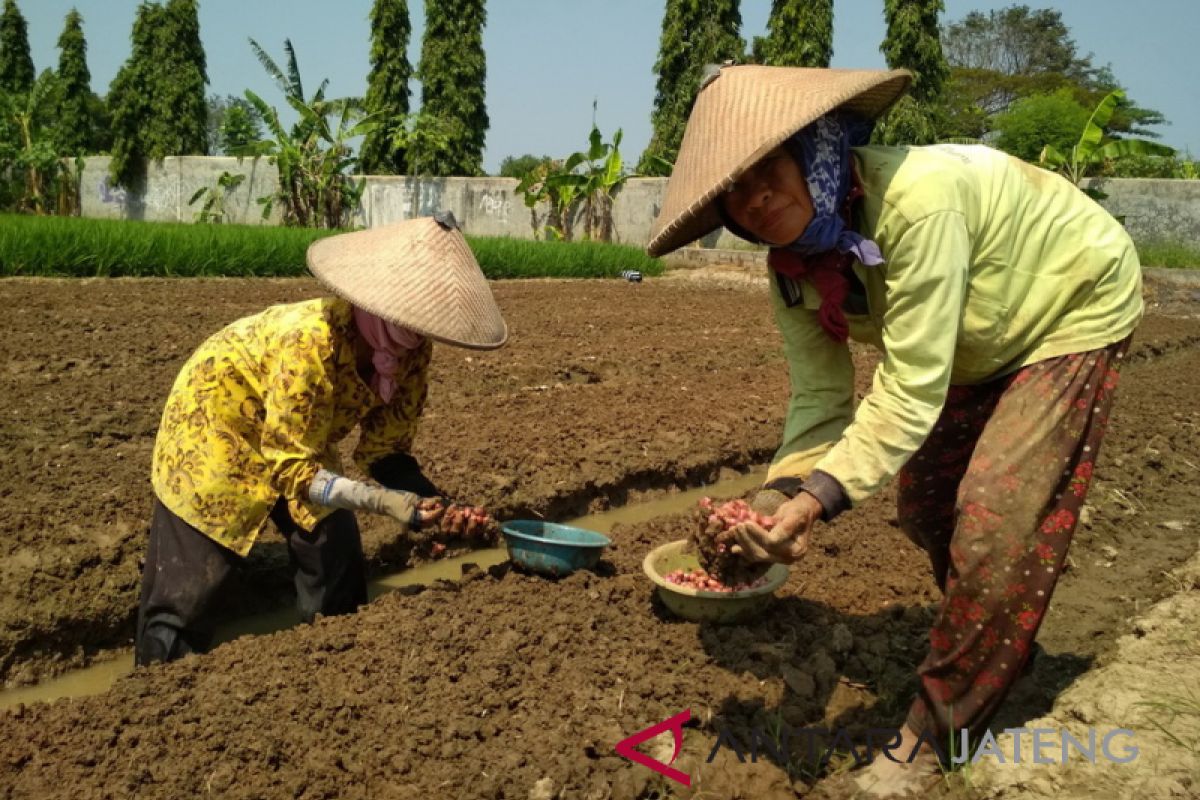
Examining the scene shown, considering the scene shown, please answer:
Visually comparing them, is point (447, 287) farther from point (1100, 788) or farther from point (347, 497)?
point (1100, 788)

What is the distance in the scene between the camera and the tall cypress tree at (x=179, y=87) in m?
27.4

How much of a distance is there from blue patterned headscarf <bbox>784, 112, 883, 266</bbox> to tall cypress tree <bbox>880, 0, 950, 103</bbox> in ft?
69.5

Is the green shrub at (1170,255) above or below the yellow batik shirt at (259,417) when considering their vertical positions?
above

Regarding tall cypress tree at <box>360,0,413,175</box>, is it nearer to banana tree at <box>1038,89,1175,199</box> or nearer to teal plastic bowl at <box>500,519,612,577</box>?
banana tree at <box>1038,89,1175,199</box>

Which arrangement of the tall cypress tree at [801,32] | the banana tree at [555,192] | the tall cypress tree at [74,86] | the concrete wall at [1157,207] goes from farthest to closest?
the tall cypress tree at [74,86], the tall cypress tree at [801,32], the banana tree at [555,192], the concrete wall at [1157,207]

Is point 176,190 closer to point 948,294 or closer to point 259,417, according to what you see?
point 259,417

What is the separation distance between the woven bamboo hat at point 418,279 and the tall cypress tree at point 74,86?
31.4 m

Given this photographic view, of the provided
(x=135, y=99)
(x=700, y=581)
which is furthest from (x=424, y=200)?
(x=700, y=581)

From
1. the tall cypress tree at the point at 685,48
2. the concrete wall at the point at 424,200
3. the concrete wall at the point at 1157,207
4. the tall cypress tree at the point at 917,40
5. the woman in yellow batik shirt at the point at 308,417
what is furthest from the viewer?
the tall cypress tree at the point at 685,48

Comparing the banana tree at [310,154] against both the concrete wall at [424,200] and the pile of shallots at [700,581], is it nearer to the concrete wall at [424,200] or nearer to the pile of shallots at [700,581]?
the concrete wall at [424,200]

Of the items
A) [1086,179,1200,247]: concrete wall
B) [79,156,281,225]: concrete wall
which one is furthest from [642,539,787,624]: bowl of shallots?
[79,156,281,225]: concrete wall

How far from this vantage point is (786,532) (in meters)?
2.03

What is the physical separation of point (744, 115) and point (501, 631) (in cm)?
183

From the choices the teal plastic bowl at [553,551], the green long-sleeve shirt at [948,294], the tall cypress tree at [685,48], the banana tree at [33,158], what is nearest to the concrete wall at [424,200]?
the banana tree at [33,158]
